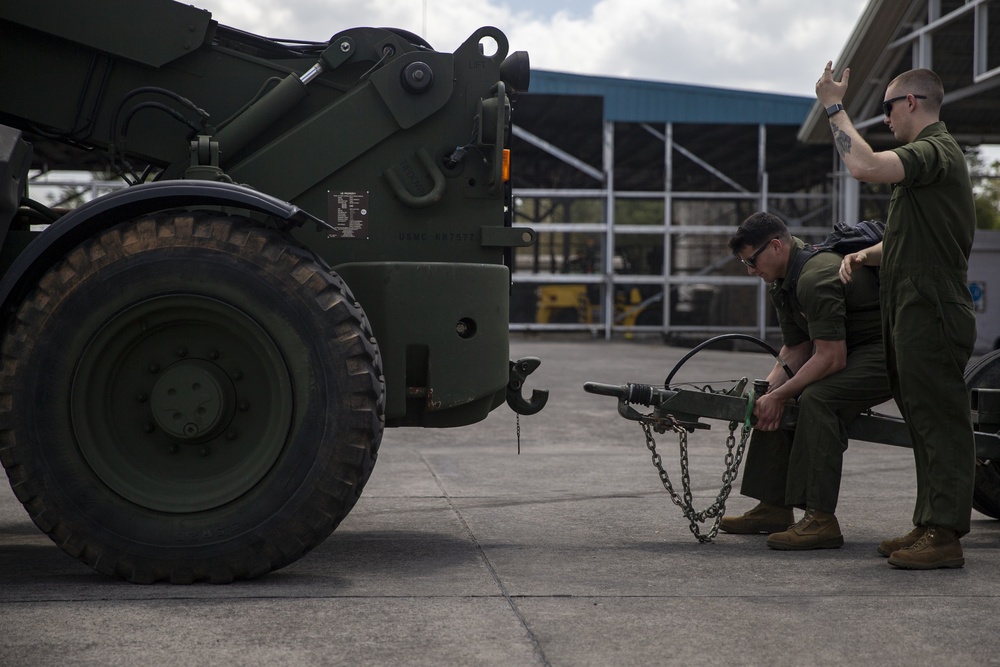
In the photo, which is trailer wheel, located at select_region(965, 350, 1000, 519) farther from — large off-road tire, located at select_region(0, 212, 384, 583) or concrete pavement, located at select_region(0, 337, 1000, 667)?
large off-road tire, located at select_region(0, 212, 384, 583)

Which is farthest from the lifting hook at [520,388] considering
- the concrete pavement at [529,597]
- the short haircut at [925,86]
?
the short haircut at [925,86]

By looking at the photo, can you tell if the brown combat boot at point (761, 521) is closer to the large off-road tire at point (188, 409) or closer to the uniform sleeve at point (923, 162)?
the uniform sleeve at point (923, 162)

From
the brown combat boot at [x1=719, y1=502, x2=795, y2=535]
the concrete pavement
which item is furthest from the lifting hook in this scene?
the brown combat boot at [x1=719, y1=502, x2=795, y2=535]

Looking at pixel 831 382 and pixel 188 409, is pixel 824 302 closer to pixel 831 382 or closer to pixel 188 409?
pixel 831 382

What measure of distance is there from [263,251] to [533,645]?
5.13 feet

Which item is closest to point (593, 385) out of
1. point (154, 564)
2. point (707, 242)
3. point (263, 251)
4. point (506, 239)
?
point (506, 239)

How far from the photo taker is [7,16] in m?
4.17

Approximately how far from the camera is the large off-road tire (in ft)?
11.7

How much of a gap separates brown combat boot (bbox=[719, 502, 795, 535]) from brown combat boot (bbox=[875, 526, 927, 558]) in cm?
57

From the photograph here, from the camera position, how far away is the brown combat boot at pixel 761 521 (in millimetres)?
4828

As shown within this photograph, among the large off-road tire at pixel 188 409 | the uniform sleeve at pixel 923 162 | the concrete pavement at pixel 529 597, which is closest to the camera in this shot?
the concrete pavement at pixel 529 597

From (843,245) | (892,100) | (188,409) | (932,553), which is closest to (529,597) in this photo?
(188,409)

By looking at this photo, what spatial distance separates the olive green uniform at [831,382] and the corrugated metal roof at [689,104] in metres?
21.9

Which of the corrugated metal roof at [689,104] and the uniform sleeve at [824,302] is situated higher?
the corrugated metal roof at [689,104]
